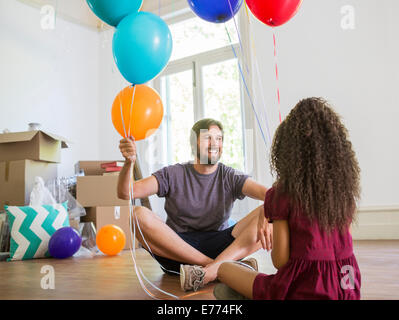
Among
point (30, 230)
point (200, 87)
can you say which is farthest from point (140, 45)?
point (200, 87)

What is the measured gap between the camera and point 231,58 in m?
3.35

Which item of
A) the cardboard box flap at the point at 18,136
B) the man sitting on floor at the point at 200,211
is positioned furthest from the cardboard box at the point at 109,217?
the man sitting on floor at the point at 200,211

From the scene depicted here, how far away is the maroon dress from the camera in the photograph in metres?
0.78

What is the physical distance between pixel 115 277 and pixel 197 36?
266 cm

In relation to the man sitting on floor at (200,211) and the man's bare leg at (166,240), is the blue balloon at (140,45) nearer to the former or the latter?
the man sitting on floor at (200,211)

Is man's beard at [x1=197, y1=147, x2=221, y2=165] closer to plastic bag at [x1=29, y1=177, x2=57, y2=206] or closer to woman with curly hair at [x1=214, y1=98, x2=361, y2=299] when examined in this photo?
woman with curly hair at [x1=214, y1=98, x2=361, y2=299]

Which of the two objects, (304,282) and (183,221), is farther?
(183,221)

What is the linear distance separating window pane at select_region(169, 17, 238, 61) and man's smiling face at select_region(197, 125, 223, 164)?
2071mm

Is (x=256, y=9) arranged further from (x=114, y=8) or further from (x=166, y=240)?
(x=166, y=240)

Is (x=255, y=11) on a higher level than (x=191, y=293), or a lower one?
higher

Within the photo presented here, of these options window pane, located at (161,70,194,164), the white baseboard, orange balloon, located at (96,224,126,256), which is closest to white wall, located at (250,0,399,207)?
the white baseboard

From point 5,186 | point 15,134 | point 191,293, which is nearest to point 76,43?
point 15,134

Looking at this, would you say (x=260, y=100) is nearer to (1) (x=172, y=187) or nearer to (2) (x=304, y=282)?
(1) (x=172, y=187)
